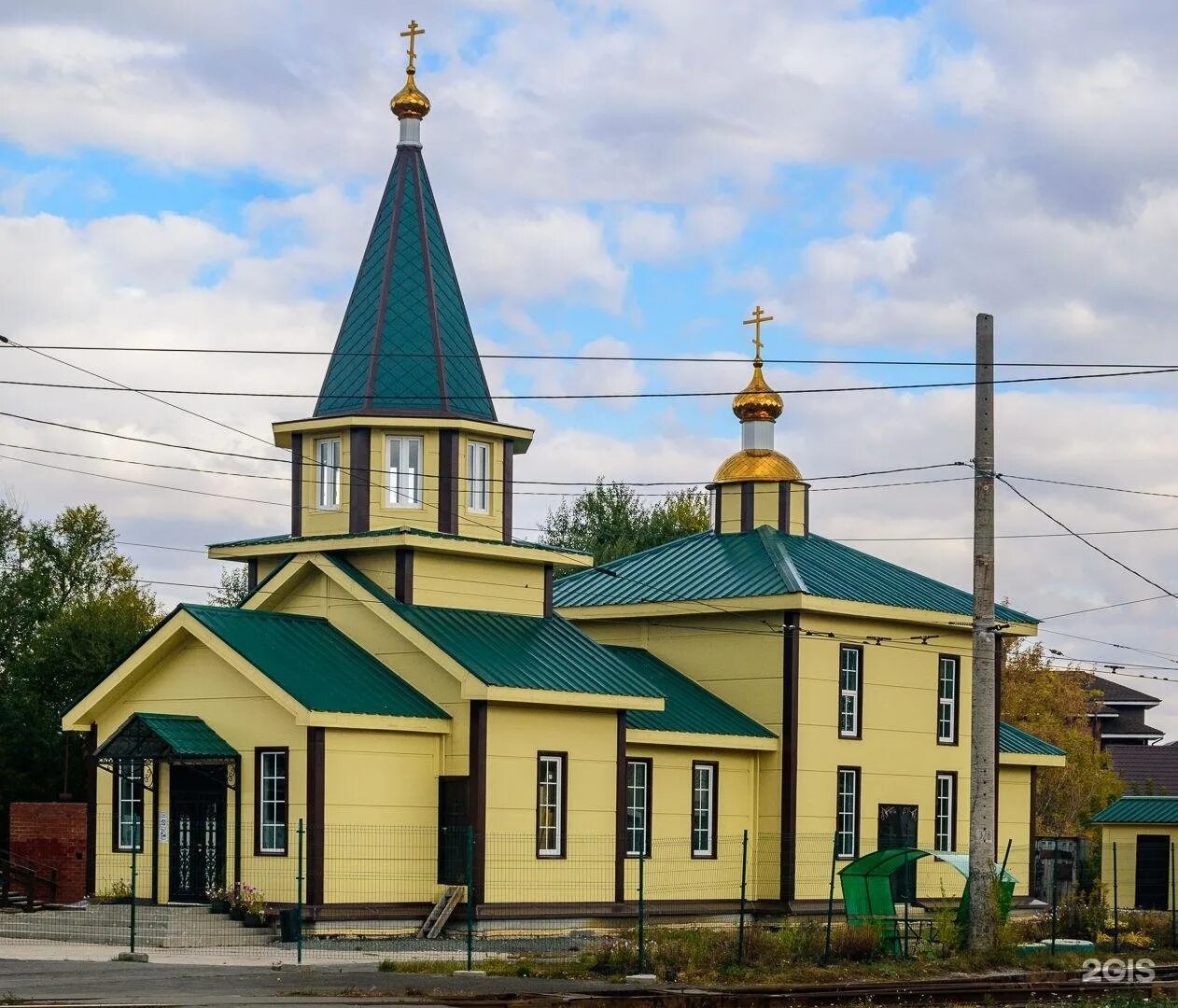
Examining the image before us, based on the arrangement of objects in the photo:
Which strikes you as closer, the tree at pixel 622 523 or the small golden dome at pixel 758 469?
the small golden dome at pixel 758 469

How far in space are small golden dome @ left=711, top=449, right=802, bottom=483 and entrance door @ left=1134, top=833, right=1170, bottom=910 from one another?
11386 millimetres

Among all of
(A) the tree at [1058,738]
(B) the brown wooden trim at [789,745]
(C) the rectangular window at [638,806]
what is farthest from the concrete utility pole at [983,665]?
(A) the tree at [1058,738]

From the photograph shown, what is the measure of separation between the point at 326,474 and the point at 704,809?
8670 mm

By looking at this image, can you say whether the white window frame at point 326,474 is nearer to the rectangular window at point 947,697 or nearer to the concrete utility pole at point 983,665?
the concrete utility pole at point 983,665

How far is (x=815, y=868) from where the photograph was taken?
1436 inches

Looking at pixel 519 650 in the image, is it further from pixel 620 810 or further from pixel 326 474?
pixel 326 474

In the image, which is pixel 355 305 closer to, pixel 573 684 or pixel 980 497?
pixel 573 684

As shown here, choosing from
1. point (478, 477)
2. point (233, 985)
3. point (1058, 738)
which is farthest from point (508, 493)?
point (1058, 738)

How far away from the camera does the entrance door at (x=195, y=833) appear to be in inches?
1206

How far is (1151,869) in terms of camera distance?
43531 millimetres

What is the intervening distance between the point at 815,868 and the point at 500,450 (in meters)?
9.42

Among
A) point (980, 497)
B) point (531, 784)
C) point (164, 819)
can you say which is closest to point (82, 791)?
point (164, 819)

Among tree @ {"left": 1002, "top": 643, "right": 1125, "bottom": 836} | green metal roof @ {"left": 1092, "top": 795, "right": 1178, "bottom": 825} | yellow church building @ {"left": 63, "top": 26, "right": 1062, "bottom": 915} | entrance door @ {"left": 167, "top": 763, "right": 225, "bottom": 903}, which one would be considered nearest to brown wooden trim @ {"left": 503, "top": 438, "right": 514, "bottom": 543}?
yellow church building @ {"left": 63, "top": 26, "right": 1062, "bottom": 915}

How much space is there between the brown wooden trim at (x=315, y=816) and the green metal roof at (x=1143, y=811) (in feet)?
68.4
